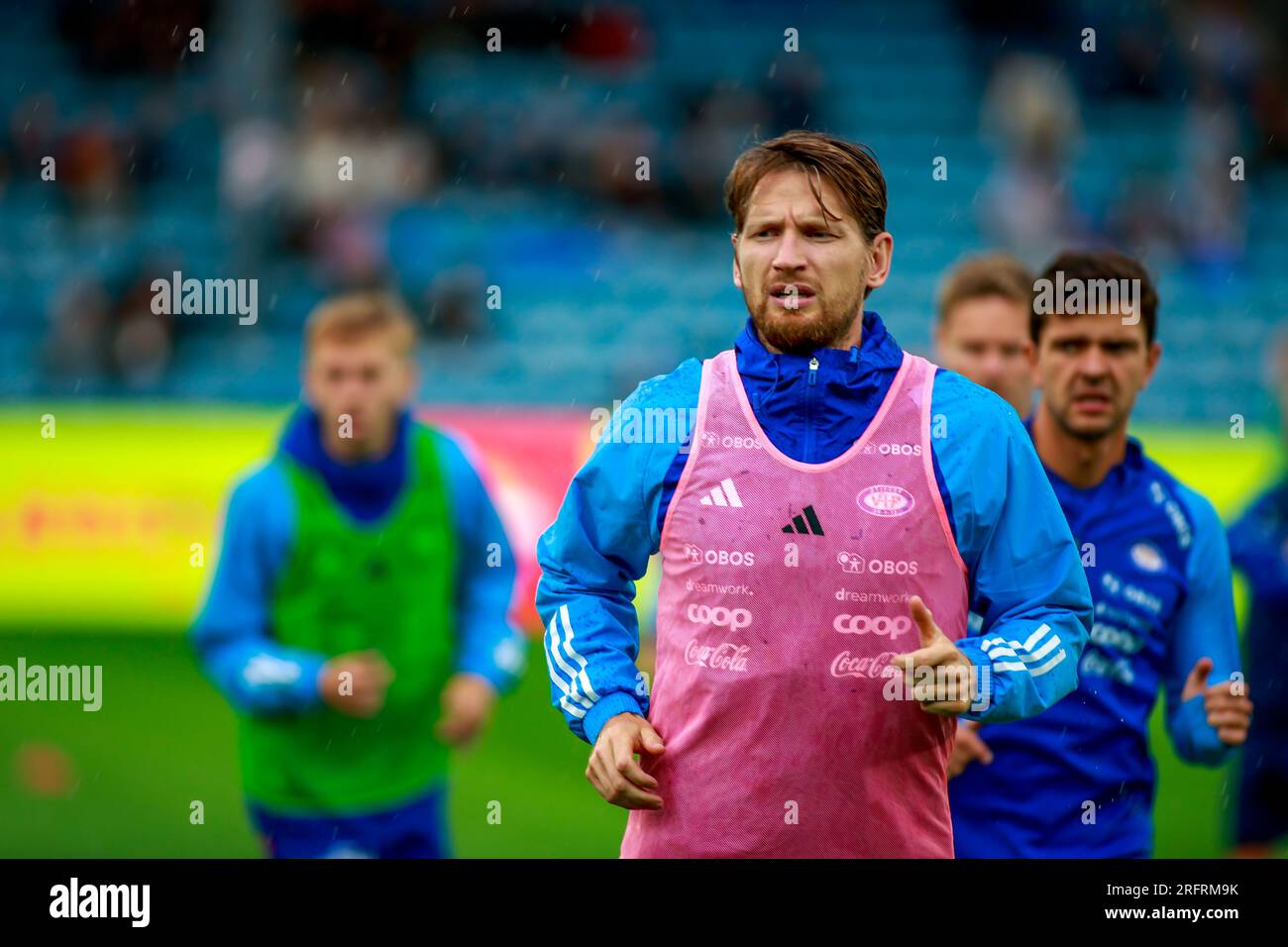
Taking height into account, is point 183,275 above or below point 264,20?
below

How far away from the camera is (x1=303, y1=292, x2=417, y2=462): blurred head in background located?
16.6ft

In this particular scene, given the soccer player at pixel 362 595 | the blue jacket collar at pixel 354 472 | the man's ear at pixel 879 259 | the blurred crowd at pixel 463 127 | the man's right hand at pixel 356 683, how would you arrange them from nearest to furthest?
the man's ear at pixel 879 259
the man's right hand at pixel 356 683
the soccer player at pixel 362 595
the blue jacket collar at pixel 354 472
the blurred crowd at pixel 463 127

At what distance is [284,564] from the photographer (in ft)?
16.5

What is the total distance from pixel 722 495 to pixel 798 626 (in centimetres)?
29

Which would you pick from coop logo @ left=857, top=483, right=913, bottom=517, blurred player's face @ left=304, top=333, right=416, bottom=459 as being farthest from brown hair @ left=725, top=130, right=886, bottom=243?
blurred player's face @ left=304, top=333, right=416, bottom=459

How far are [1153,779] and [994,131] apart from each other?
12011mm

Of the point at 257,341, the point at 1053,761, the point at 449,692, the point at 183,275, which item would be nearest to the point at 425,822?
the point at 449,692

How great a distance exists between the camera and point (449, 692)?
4906mm

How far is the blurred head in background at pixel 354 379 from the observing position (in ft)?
16.6

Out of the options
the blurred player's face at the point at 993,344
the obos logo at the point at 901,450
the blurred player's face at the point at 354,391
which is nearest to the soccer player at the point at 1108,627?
the blurred player's face at the point at 993,344

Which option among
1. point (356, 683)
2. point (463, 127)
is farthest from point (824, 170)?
point (463, 127)

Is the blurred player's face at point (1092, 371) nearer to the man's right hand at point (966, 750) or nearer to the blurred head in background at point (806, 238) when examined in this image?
the man's right hand at point (966, 750)

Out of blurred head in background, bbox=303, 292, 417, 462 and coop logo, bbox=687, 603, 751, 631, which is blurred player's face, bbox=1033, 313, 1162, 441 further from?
blurred head in background, bbox=303, 292, 417, 462

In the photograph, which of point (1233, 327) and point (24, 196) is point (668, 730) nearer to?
point (1233, 327)
